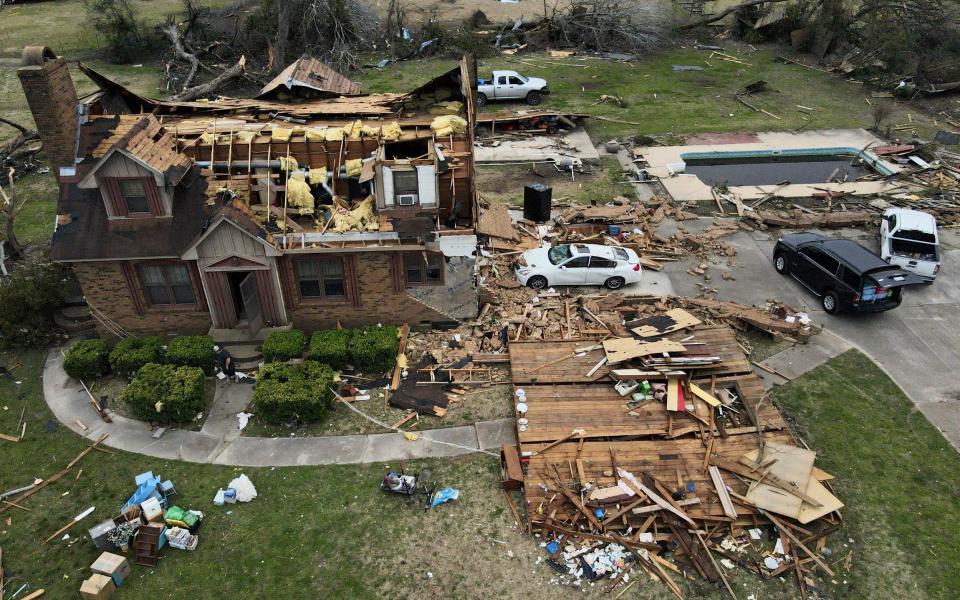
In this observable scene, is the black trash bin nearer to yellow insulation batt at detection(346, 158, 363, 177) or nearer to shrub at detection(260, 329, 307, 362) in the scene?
yellow insulation batt at detection(346, 158, 363, 177)

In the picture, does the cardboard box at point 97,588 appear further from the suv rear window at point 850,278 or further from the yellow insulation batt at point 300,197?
the suv rear window at point 850,278

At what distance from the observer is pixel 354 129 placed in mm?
19484

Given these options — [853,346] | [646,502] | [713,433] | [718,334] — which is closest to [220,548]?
[646,502]

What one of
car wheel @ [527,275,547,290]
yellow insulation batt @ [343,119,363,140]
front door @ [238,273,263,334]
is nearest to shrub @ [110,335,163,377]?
front door @ [238,273,263,334]

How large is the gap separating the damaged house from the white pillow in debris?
203 inches

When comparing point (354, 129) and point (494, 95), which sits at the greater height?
point (354, 129)

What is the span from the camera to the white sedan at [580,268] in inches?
842

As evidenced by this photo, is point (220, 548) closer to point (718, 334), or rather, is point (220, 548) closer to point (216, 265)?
point (216, 265)

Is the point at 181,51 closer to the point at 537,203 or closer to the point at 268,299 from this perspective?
the point at 537,203

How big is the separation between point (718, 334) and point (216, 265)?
1468 cm

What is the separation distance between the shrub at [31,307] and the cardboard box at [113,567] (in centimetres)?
969

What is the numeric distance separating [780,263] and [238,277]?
61.2 ft

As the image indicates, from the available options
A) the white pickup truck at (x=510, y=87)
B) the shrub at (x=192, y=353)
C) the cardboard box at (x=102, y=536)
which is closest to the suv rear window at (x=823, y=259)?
the shrub at (x=192, y=353)

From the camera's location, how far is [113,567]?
12789 millimetres
